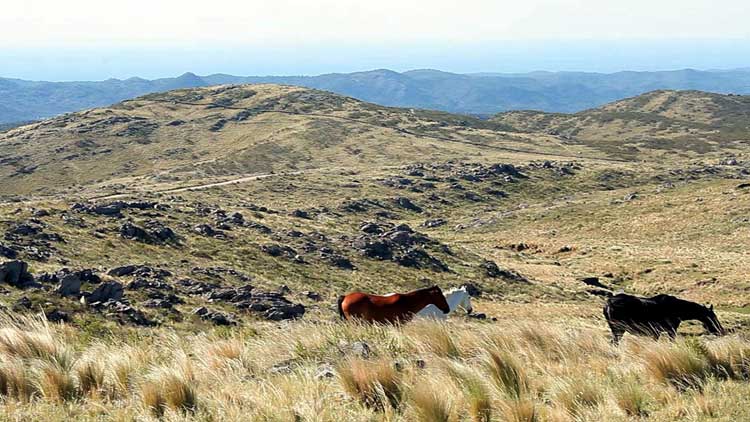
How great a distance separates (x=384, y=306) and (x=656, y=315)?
5.16m

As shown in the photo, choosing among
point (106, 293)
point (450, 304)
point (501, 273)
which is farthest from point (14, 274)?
point (501, 273)

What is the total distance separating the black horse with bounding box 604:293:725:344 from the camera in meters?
11.1

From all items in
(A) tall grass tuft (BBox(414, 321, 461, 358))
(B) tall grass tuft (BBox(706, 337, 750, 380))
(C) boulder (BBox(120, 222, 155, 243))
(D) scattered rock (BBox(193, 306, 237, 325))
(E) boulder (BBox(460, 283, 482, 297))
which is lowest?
(E) boulder (BBox(460, 283, 482, 297))

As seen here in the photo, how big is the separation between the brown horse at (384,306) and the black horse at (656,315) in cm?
367

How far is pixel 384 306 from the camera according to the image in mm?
11750

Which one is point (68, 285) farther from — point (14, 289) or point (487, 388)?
point (487, 388)

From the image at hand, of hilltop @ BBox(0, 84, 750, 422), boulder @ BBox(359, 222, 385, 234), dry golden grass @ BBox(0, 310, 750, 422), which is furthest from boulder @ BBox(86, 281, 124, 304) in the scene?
boulder @ BBox(359, 222, 385, 234)

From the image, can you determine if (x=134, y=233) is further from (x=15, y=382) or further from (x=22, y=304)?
(x=15, y=382)

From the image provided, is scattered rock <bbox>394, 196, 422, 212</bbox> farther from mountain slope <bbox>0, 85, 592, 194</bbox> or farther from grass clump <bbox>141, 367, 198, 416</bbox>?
grass clump <bbox>141, 367, 198, 416</bbox>

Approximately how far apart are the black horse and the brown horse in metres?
3.67

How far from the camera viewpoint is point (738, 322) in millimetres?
27531

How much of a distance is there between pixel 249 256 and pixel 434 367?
3208 centimetres

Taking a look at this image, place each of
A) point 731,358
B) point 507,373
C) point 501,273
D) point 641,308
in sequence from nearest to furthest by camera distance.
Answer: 1. point 507,373
2. point 731,358
3. point 641,308
4. point 501,273

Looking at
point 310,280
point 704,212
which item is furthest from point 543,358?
point 704,212
